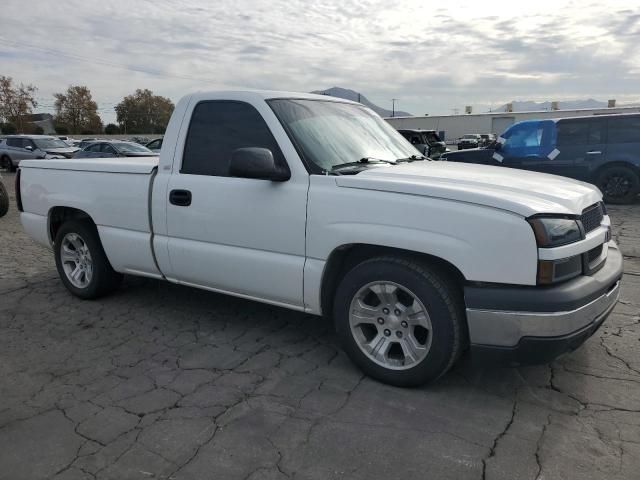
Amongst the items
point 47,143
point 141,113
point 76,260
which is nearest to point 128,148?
point 47,143

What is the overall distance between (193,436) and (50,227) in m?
3.44

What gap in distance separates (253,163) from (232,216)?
0.58 meters

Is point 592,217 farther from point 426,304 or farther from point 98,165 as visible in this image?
point 98,165

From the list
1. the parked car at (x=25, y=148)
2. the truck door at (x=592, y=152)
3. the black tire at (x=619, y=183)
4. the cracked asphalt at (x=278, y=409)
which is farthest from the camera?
the parked car at (x=25, y=148)

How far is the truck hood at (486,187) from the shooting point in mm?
2869

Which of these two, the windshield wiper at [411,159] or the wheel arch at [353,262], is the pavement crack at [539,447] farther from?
the windshield wiper at [411,159]

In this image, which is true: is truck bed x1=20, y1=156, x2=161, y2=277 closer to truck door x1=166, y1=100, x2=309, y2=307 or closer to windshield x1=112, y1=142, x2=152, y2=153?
truck door x1=166, y1=100, x2=309, y2=307

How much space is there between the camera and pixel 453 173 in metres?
3.60

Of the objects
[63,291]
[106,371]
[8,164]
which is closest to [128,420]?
[106,371]

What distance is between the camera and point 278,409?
3.08 meters

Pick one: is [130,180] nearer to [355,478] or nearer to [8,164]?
[355,478]

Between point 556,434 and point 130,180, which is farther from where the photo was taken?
point 130,180

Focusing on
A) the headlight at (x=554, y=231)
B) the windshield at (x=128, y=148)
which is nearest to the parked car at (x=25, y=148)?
the windshield at (x=128, y=148)

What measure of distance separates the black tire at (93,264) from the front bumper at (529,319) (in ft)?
11.5
